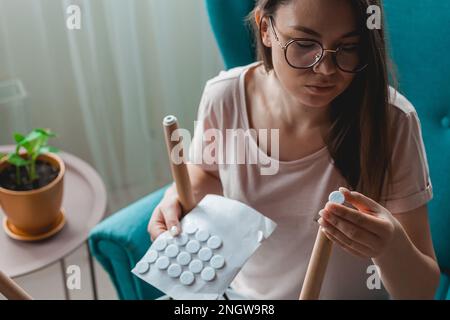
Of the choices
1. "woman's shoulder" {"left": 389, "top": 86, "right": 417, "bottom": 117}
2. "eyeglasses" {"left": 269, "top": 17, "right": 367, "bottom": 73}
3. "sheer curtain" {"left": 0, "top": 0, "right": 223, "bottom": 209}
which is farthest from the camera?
"sheer curtain" {"left": 0, "top": 0, "right": 223, "bottom": 209}

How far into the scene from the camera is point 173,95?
5.37ft

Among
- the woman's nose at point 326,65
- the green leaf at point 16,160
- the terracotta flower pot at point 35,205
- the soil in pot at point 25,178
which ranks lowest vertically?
the terracotta flower pot at point 35,205

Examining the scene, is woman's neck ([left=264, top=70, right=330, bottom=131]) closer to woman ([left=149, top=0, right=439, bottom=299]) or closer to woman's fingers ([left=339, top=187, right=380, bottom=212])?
woman ([left=149, top=0, right=439, bottom=299])

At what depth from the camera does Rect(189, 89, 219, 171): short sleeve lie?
1022 millimetres

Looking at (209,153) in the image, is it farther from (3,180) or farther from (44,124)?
(44,124)

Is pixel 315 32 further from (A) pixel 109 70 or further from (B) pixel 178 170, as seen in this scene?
(A) pixel 109 70

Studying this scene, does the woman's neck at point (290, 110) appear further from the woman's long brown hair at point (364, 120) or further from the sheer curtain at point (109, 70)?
the sheer curtain at point (109, 70)

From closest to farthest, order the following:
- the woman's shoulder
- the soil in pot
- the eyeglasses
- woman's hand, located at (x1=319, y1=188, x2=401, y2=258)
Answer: woman's hand, located at (x1=319, y1=188, x2=401, y2=258) < the eyeglasses < the woman's shoulder < the soil in pot

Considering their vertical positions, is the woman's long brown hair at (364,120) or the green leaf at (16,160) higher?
the woman's long brown hair at (364,120)

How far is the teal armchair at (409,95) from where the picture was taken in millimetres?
1002

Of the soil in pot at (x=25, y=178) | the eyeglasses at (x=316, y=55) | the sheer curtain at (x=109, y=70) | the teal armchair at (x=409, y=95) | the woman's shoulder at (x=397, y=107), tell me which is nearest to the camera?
the eyeglasses at (x=316, y=55)

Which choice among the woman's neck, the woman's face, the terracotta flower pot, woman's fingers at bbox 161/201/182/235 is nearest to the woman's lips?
the woman's face

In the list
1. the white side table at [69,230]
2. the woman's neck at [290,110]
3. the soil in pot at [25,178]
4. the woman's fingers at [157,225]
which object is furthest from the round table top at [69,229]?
the woman's neck at [290,110]

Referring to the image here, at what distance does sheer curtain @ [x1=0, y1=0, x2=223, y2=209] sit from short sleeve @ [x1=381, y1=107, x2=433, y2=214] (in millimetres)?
781
